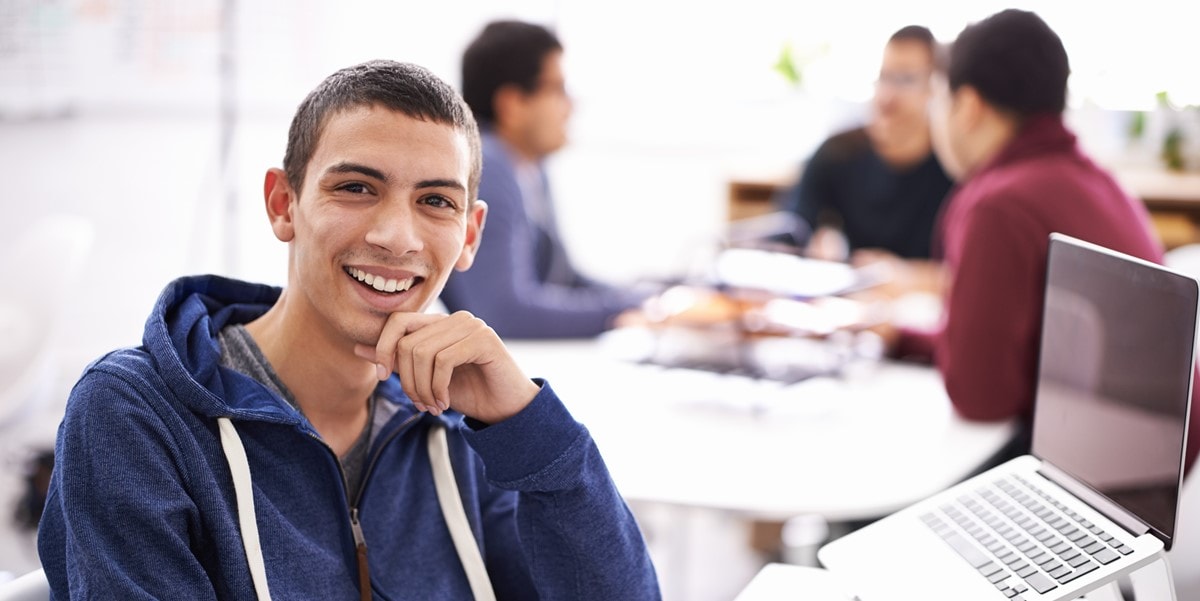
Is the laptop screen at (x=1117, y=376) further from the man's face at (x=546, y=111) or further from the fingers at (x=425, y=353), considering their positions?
the man's face at (x=546, y=111)

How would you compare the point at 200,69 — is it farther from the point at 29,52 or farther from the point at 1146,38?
the point at 1146,38

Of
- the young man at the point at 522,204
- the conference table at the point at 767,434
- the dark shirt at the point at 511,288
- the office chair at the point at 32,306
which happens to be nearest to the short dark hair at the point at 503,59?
the young man at the point at 522,204

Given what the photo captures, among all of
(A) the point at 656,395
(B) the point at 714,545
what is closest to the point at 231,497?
(A) the point at 656,395

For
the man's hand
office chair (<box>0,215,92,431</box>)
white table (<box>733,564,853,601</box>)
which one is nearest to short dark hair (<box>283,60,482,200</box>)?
the man's hand

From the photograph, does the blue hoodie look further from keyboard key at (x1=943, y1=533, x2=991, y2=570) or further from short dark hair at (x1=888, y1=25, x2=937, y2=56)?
short dark hair at (x1=888, y1=25, x2=937, y2=56)

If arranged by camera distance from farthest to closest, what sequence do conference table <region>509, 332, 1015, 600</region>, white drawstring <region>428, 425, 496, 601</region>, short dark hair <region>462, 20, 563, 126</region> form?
short dark hair <region>462, 20, 563, 126</region>, conference table <region>509, 332, 1015, 600</region>, white drawstring <region>428, 425, 496, 601</region>

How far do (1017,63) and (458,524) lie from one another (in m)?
1.39

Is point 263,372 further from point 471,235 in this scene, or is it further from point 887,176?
point 887,176

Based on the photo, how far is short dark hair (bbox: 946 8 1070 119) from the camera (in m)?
2.01

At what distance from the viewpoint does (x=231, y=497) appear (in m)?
1.08

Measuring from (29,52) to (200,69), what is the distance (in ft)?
1.85

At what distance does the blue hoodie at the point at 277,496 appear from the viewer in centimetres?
98

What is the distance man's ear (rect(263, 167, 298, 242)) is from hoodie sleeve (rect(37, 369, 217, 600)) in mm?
269

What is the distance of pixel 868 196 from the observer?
11.6 ft
